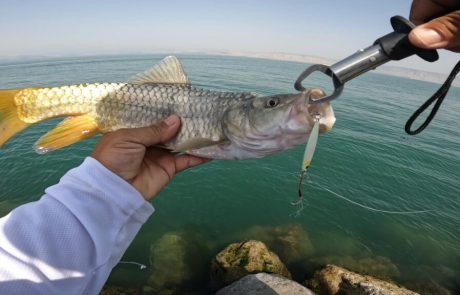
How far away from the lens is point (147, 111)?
4.16 metres

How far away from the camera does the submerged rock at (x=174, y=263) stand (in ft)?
25.2

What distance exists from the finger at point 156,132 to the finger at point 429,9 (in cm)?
311

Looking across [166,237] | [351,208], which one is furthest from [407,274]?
[166,237]

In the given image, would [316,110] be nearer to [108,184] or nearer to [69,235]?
[108,184]

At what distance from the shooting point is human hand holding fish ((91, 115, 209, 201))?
314 centimetres

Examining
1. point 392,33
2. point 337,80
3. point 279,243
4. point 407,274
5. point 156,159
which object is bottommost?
→ point 407,274

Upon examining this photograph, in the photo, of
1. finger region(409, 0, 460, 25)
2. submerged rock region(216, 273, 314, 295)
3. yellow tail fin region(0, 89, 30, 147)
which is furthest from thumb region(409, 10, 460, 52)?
submerged rock region(216, 273, 314, 295)

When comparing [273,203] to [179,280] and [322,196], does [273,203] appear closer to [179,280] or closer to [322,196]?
[322,196]

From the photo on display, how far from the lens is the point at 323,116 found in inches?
114

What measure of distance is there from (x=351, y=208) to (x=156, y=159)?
1070 centimetres

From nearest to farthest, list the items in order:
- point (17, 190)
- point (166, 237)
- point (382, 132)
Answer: point (166, 237)
point (17, 190)
point (382, 132)

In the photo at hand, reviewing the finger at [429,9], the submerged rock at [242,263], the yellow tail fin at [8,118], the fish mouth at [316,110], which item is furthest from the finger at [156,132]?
the submerged rock at [242,263]

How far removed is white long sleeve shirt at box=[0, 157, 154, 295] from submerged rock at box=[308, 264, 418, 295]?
19.2ft

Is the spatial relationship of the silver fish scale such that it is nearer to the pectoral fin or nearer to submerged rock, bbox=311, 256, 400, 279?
the pectoral fin
